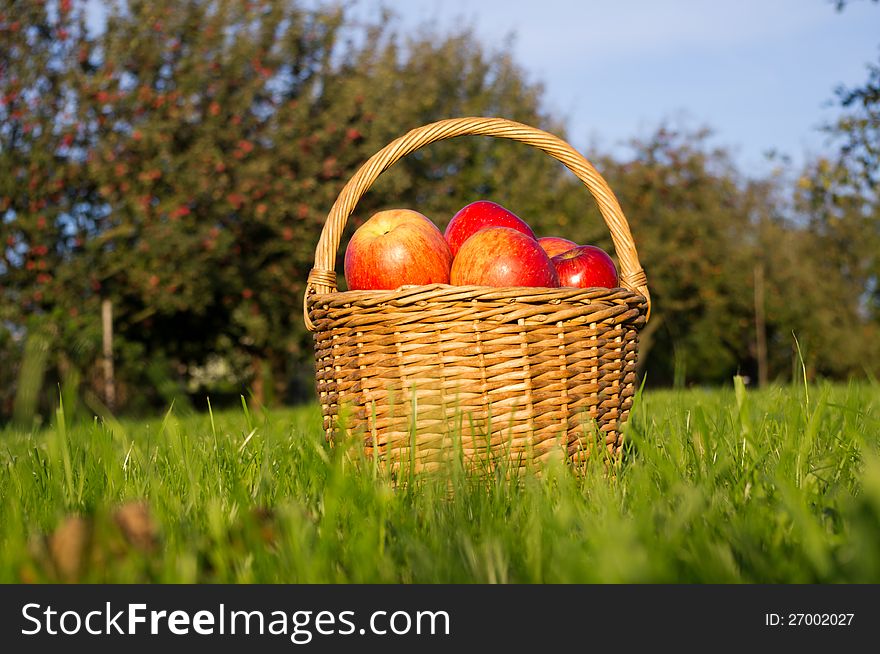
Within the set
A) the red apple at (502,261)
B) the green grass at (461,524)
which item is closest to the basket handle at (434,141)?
the red apple at (502,261)

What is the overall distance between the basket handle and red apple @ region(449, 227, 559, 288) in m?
0.28

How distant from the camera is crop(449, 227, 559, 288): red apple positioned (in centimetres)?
208

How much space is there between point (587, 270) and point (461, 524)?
1.16 meters

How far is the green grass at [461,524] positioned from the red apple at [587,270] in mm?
577

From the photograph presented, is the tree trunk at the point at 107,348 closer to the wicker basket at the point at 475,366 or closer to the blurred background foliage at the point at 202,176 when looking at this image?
the blurred background foliage at the point at 202,176

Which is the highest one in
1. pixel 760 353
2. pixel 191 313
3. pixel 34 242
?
pixel 34 242

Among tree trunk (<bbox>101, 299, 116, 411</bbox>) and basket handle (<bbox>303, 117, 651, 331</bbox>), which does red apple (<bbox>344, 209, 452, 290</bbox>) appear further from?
tree trunk (<bbox>101, 299, 116, 411</bbox>)

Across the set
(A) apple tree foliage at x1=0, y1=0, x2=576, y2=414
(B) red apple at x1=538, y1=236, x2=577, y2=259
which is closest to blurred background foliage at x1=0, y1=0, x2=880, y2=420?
(A) apple tree foliage at x1=0, y1=0, x2=576, y2=414

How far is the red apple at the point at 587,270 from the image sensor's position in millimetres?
2346

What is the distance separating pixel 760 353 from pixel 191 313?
43.9 feet

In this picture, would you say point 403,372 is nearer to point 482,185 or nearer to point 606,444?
point 606,444

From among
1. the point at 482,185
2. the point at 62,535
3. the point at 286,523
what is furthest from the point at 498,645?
the point at 482,185

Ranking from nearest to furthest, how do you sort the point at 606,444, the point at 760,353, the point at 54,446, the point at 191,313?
the point at 54,446, the point at 606,444, the point at 191,313, the point at 760,353

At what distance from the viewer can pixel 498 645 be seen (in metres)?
1.04
